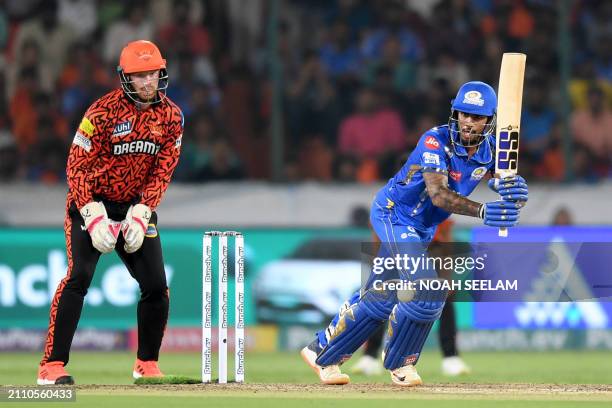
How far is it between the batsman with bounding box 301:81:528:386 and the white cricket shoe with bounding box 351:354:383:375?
7.44 feet

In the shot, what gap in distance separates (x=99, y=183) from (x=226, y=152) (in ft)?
22.8

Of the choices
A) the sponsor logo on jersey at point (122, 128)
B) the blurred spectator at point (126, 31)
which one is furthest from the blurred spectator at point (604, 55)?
the sponsor logo on jersey at point (122, 128)

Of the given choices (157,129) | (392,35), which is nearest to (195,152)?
(392,35)

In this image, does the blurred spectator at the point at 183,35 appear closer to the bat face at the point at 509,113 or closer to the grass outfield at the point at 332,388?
the grass outfield at the point at 332,388

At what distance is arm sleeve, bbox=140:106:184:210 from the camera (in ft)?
30.7

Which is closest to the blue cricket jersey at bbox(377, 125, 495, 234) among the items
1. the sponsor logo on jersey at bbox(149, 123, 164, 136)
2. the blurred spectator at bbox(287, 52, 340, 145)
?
the sponsor logo on jersey at bbox(149, 123, 164, 136)

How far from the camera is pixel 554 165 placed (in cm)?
1659

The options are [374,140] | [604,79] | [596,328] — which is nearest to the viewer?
[596,328]

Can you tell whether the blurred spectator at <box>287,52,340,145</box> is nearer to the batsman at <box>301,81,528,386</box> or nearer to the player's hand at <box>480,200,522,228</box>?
the batsman at <box>301,81,528,386</box>

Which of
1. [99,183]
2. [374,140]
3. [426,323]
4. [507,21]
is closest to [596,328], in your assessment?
[374,140]

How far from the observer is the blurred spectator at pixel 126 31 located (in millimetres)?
17172

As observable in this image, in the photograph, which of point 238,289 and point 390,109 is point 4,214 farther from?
point 238,289

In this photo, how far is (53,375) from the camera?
9.09 meters

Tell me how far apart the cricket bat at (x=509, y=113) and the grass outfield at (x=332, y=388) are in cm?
111
